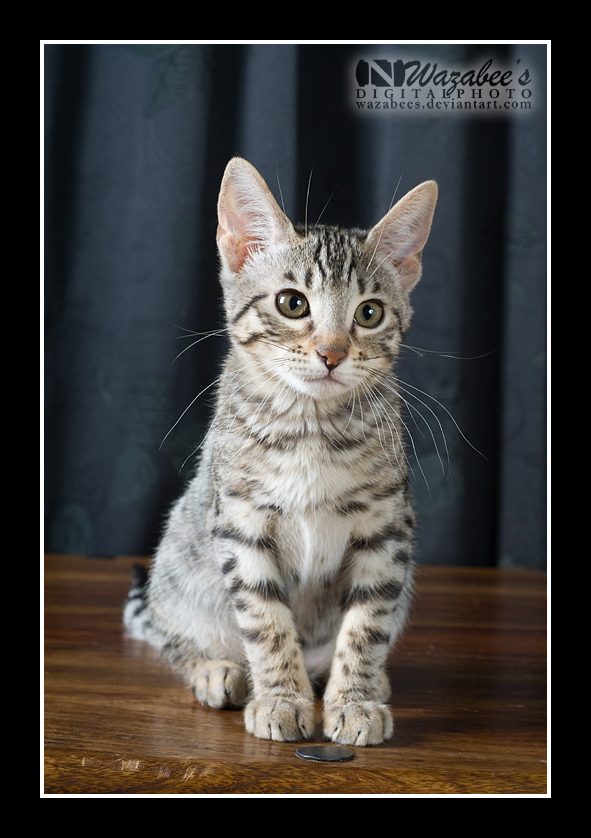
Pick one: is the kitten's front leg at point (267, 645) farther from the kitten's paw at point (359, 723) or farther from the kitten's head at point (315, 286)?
the kitten's head at point (315, 286)

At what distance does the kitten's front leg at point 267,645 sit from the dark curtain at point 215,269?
35 centimetres

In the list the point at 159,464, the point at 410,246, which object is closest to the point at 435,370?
the point at 410,246

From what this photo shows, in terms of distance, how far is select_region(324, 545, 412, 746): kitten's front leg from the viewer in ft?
3.82

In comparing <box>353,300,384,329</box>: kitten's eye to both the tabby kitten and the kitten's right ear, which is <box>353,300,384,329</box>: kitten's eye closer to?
the tabby kitten

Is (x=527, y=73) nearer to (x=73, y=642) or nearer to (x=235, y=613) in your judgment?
(x=235, y=613)

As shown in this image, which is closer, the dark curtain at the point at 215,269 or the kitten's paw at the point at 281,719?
the kitten's paw at the point at 281,719

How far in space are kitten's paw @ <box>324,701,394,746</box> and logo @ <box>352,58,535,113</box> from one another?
90 cm

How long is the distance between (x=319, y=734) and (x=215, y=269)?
3.06 ft

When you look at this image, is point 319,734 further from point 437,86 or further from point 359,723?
point 437,86

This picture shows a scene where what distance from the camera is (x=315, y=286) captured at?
1183 millimetres

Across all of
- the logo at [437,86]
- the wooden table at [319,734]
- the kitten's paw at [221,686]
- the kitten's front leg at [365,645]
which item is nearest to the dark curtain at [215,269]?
the logo at [437,86]

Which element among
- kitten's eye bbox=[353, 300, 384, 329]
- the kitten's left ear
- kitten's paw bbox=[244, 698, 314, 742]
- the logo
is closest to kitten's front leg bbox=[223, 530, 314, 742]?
kitten's paw bbox=[244, 698, 314, 742]

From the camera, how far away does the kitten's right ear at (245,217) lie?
3.99 feet

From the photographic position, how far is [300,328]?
1.17m
